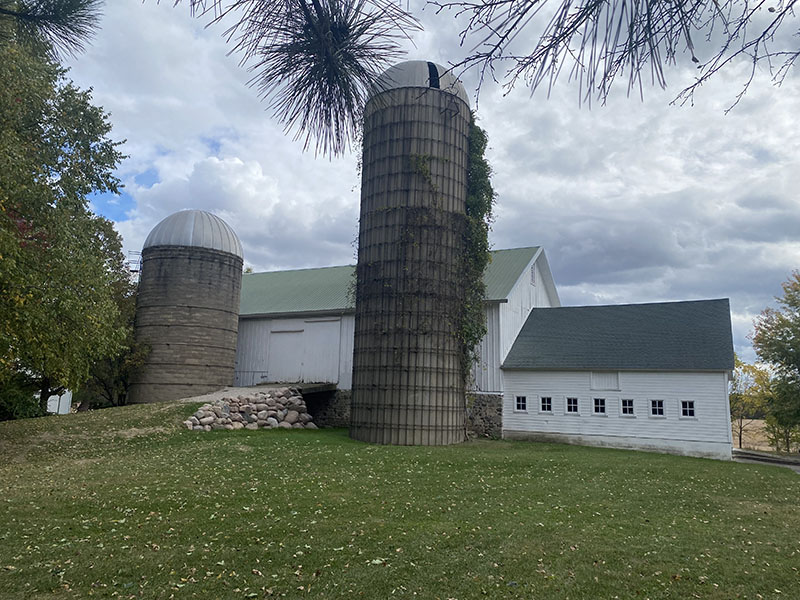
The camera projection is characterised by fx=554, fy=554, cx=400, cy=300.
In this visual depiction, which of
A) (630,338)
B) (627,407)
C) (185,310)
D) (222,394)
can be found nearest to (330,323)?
(222,394)

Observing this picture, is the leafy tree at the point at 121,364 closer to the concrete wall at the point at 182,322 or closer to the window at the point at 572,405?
the concrete wall at the point at 182,322

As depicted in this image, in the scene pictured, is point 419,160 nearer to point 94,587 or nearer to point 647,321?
point 647,321

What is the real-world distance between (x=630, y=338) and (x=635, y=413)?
3.24 m

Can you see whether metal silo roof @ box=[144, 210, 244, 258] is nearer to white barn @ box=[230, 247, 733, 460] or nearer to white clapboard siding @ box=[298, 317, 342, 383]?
white barn @ box=[230, 247, 733, 460]

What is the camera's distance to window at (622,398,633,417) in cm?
1948

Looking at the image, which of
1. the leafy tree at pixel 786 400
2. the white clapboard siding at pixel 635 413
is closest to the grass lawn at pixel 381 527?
the white clapboard siding at pixel 635 413

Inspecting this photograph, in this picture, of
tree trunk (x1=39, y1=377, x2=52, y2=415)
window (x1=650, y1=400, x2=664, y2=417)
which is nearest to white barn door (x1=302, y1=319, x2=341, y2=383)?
tree trunk (x1=39, y1=377, x2=52, y2=415)

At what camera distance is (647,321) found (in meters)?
22.3

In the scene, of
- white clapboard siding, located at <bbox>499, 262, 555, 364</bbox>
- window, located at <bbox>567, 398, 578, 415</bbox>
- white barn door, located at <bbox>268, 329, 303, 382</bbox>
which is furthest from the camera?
white barn door, located at <bbox>268, 329, 303, 382</bbox>

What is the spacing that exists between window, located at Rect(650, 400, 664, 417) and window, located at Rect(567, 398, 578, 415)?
8.25 feet

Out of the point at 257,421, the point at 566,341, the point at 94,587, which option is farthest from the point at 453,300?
the point at 94,587

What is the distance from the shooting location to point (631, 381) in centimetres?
1961

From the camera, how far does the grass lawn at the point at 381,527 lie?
5523mm

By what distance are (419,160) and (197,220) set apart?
38.3 feet
